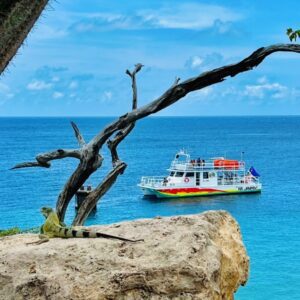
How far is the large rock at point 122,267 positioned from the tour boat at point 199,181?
149 feet

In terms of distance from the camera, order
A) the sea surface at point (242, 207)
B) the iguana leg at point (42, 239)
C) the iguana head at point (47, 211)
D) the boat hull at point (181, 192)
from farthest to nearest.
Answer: the boat hull at point (181, 192), the sea surface at point (242, 207), the iguana head at point (47, 211), the iguana leg at point (42, 239)

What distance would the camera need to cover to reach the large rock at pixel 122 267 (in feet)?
17.3

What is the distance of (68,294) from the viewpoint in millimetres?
5215

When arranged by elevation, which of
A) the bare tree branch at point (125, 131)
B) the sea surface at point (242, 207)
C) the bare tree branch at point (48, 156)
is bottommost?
the sea surface at point (242, 207)

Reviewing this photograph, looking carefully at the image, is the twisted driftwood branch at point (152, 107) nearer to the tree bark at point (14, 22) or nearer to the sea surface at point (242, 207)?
the tree bark at point (14, 22)

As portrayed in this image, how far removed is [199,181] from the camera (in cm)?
5381

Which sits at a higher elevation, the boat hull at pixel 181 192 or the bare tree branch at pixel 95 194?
the bare tree branch at pixel 95 194

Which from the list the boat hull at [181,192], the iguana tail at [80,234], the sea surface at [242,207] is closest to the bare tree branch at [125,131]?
the iguana tail at [80,234]

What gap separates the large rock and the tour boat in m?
45.4

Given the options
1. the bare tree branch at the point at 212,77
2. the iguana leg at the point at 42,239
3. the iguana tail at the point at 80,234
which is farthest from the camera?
the iguana leg at the point at 42,239

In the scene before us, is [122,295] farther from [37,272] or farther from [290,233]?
[290,233]

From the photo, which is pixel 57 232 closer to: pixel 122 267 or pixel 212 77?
pixel 122 267

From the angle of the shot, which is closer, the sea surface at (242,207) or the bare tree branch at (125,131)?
the bare tree branch at (125,131)

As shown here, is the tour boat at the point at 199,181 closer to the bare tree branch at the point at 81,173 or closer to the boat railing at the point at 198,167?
the boat railing at the point at 198,167
